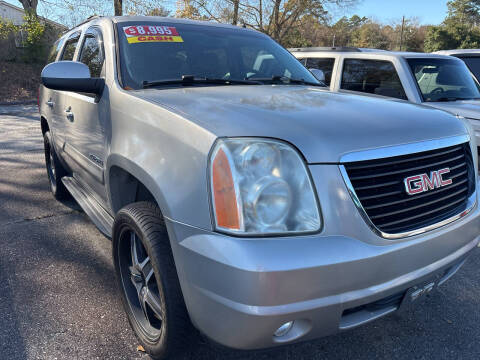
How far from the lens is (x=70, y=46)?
12.6 ft

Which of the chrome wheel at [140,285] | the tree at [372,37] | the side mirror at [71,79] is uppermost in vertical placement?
the tree at [372,37]

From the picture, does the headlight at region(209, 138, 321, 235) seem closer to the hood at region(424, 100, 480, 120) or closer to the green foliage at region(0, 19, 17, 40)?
the hood at region(424, 100, 480, 120)

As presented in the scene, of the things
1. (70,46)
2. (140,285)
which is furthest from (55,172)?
(140,285)

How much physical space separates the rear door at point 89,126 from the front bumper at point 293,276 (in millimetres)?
1201

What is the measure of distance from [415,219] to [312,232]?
1.87 ft

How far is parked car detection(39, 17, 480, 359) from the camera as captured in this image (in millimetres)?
1426

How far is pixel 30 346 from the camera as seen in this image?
2.12m

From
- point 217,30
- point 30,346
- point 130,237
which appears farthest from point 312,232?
point 217,30

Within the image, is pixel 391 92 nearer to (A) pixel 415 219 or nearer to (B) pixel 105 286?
(A) pixel 415 219

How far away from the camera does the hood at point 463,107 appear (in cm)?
468

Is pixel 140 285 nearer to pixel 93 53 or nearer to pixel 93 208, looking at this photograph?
pixel 93 208

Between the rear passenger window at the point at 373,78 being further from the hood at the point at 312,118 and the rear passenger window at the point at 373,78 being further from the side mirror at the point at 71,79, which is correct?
the side mirror at the point at 71,79

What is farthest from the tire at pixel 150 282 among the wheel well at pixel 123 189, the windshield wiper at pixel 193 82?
the windshield wiper at pixel 193 82

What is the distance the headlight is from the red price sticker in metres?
1.51
